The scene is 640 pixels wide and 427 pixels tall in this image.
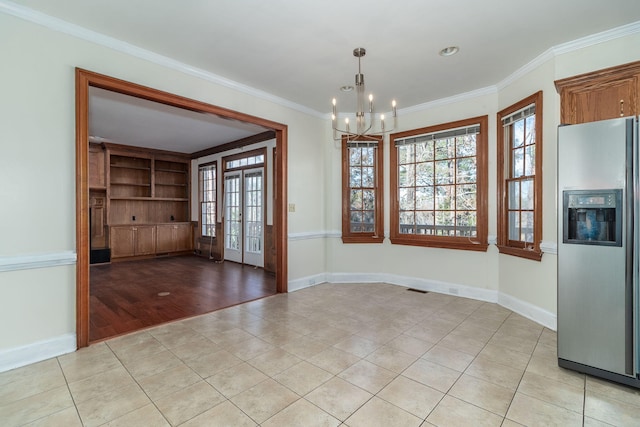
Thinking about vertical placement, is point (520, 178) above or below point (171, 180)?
below

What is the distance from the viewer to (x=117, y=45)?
3055 millimetres

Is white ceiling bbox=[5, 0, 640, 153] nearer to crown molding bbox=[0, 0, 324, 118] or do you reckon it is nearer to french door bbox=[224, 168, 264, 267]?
crown molding bbox=[0, 0, 324, 118]

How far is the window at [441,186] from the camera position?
14.5 feet

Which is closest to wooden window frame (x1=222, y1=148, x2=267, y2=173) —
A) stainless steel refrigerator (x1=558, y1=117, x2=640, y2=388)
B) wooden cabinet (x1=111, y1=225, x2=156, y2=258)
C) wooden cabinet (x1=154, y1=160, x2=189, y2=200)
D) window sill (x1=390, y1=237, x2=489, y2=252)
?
wooden cabinet (x1=154, y1=160, x2=189, y2=200)

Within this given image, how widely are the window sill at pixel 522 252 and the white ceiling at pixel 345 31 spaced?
2.17 m

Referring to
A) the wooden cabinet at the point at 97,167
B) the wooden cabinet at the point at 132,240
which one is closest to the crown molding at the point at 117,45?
the wooden cabinet at the point at 97,167

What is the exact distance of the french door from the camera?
6.79 m

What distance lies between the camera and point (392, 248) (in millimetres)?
5273

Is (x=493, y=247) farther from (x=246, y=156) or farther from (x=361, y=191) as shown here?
(x=246, y=156)

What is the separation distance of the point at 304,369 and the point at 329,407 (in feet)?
1.67

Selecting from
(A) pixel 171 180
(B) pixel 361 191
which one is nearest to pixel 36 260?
(B) pixel 361 191

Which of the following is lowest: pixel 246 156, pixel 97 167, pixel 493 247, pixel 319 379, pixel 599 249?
pixel 319 379

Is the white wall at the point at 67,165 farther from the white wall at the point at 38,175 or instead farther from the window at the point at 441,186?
the window at the point at 441,186

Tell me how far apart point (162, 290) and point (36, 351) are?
2.31 meters
